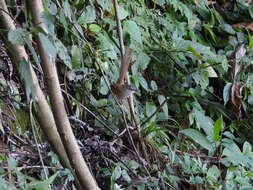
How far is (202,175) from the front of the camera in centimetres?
146

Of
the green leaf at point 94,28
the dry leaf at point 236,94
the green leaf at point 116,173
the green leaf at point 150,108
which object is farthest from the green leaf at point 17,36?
the dry leaf at point 236,94

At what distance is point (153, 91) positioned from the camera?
6.64ft

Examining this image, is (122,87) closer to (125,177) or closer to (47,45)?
(125,177)

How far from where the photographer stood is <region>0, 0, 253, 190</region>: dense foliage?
130 cm

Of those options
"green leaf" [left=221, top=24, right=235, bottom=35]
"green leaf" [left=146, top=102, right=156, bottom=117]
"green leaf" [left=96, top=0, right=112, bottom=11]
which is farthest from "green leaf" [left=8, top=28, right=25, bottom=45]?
"green leaf" [left=221, top=24, right=235, bottom=35]

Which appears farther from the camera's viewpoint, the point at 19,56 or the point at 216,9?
the point at 216,9

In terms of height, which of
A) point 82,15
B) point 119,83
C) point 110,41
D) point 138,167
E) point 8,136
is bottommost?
→ point 138,167

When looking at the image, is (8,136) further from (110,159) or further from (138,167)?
(138,167)

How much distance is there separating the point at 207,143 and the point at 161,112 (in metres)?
0.58

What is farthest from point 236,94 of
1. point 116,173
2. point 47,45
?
point 47,45

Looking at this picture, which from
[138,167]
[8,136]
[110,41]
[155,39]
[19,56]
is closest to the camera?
[19,56]

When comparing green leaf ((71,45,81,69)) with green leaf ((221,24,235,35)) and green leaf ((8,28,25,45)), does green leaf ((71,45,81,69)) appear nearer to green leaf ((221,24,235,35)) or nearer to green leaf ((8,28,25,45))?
green leaf ((8,28,25,45))

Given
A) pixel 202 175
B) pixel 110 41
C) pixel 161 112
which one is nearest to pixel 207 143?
pixel 202 175

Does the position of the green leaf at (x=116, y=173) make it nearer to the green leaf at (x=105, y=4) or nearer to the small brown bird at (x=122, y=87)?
the small brown bird at (x=122, y=87)
